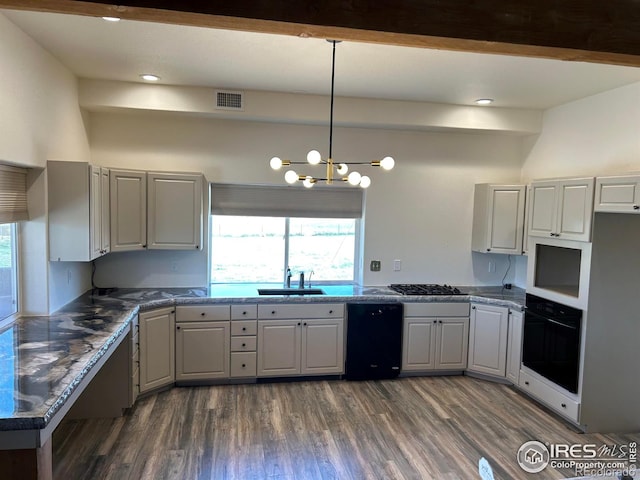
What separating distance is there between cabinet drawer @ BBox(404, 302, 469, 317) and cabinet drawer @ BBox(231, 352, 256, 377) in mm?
1611

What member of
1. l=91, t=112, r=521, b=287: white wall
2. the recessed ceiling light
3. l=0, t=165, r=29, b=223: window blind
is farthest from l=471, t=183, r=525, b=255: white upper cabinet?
l=0, t=165, r=29, b=223: window blind

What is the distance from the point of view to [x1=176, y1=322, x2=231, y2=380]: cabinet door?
413 cm

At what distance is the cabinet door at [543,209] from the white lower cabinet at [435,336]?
1083 mm

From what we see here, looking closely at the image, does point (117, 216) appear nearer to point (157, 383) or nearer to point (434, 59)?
point (157, 383)

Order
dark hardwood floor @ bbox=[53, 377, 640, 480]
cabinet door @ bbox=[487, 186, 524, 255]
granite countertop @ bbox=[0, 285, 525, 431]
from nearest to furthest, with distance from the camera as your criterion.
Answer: granite countertop @ bbox=[0, 285, 525, 431], dark hardwood floor @ bbox=[53, 377, 640, 480], cabinet door @ bbox=[487, 186, 524, 255]

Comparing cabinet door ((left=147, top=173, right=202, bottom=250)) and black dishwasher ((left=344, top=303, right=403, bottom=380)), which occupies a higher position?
cabinet door ((left=147, top=173, right=202, bottom=250))

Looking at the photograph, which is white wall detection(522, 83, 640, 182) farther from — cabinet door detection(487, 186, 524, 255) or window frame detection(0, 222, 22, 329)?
window frame detection(0, 222, 22, 329)

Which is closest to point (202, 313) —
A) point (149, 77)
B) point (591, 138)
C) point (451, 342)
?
point (149, 77)

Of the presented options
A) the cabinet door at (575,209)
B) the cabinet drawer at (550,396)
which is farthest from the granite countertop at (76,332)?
the cabinet door at (575,209)

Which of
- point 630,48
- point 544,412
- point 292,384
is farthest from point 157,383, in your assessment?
point 630,48

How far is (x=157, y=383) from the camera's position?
397 cm

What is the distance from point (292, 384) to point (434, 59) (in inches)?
126

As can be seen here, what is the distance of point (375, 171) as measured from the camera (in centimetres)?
483

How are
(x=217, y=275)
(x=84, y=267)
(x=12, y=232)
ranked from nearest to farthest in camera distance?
(x=12, y=232) < (x=84, y=267) < (x=217, y=275)
